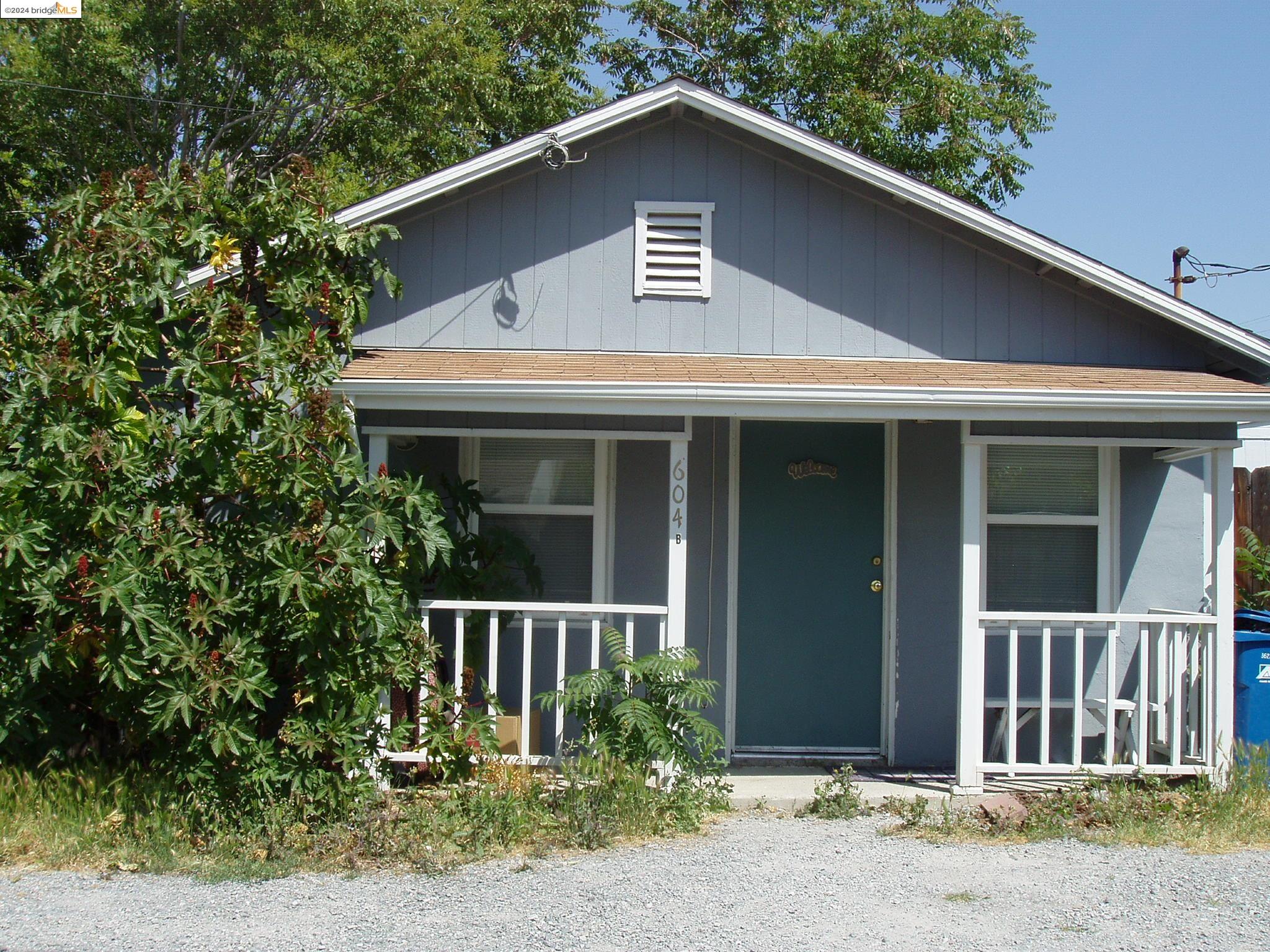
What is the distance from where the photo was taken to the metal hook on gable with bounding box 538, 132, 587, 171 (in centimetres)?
729

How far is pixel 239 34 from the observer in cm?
1591

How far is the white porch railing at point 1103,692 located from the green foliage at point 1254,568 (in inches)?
165

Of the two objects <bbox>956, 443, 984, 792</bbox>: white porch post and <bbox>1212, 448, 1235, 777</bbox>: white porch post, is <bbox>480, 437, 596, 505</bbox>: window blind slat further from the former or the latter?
<bbox>1212, 448, 1235, 777</bbox>: white porch post

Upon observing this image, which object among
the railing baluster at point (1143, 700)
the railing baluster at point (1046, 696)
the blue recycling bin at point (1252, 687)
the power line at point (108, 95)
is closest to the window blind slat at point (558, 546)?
the railing baluster at point (1046, 696)

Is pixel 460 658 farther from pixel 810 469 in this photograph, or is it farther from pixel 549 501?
pixel 810 469

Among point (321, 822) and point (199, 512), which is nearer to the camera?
point (321, 822)

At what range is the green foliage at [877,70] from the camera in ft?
59.2

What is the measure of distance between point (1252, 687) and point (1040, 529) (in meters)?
1.54

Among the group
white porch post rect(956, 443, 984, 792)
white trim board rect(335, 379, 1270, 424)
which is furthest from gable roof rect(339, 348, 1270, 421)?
white porch post rect(956, 443, 984, 792)

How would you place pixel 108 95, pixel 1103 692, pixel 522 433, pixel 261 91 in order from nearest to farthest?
pixel 522 433, pixel 1103 692, pixel 108 95, pixel 261 91

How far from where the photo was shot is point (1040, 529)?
733cm

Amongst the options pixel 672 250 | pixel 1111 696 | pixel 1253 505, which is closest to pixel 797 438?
pixel 672 250

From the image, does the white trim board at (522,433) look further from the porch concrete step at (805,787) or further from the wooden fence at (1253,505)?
the wooden fence at (1253,505)

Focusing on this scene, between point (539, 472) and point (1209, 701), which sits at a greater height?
point (539, 472)
